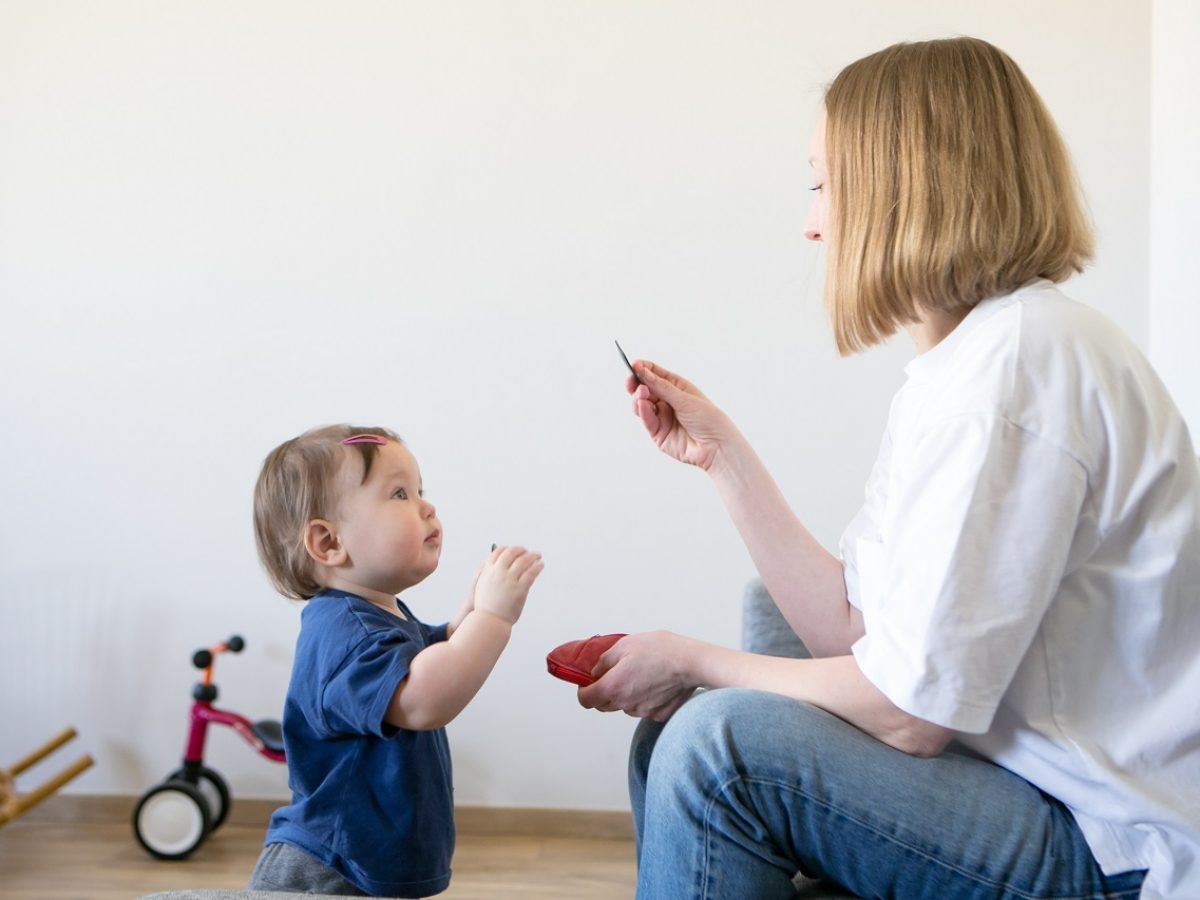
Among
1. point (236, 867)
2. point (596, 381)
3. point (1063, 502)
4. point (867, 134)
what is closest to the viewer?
point (1063, 502)

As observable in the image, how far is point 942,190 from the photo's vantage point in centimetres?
114

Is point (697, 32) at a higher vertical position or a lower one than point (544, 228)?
higher

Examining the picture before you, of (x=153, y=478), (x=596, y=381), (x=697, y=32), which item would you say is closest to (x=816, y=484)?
(x=596, y=381)

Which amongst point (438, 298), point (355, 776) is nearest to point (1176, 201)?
point (438, 298)

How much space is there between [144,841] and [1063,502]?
2.20m

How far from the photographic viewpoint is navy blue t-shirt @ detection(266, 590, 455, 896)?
132 centimetres

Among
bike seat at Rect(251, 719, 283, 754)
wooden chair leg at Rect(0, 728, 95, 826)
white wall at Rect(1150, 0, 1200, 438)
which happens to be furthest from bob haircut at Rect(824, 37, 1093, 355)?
bike seat at Rect(251, 719, 283, 754)

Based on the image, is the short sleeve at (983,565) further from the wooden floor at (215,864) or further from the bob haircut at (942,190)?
the wooden floor at (215,864)

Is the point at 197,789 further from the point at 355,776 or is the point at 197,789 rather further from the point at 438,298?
the point at 355,776

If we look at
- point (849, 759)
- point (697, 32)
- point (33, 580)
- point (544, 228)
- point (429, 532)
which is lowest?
point (33, 580)

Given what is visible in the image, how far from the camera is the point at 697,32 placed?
260cm

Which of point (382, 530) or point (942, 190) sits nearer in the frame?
point (942, 190)

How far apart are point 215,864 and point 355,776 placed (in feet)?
4.39

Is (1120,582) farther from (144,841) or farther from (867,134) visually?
(144,841)
